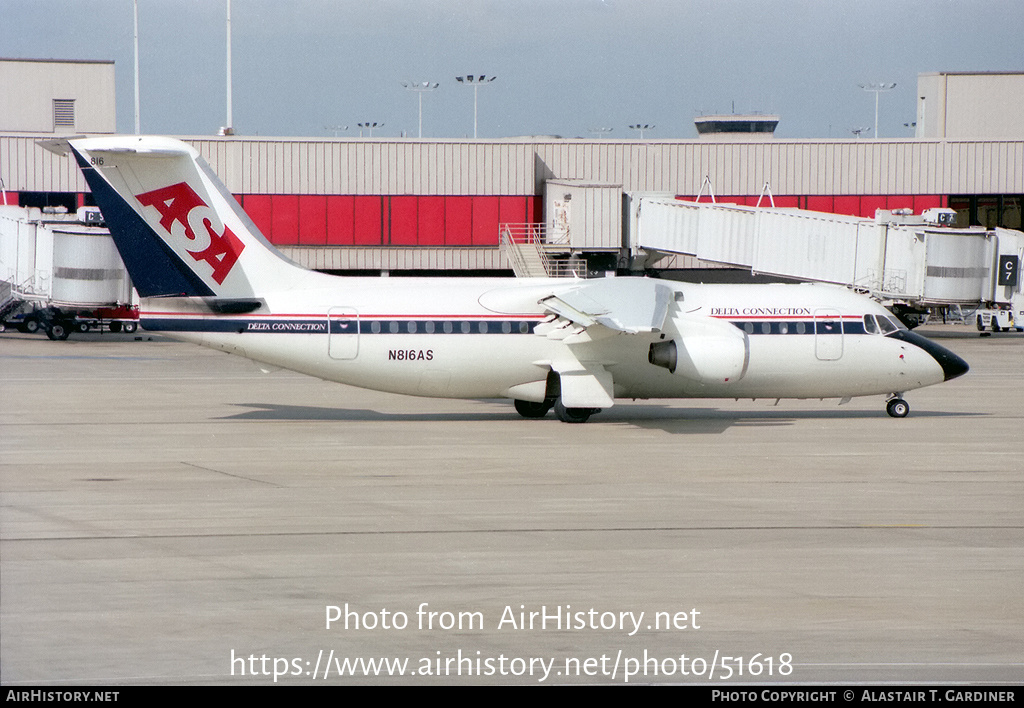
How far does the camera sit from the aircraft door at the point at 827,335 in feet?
95.4

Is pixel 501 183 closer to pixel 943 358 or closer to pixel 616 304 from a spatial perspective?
pixel 943 358

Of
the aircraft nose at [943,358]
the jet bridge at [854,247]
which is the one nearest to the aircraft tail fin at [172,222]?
the aircraft nose at [943,358]

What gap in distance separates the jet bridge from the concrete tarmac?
28.0m

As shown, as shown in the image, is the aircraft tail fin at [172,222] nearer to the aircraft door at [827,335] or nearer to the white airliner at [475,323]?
the white airliner at [475,323]

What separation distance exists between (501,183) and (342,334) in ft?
130

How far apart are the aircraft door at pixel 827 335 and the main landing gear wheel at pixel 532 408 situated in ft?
22.7

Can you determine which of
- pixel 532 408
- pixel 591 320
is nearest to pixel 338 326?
pixel 532 408

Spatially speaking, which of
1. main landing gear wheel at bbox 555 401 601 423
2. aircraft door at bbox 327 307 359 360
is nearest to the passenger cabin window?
main landing gear wheel at bbox 555 401 601 423

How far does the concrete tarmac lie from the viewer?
1103 centimetres

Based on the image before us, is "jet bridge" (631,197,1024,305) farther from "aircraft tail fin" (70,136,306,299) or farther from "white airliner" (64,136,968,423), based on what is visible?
"aircraft tail fin" (70,136,306,299)

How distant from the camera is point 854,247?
57.7m
